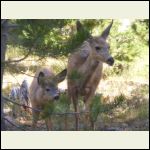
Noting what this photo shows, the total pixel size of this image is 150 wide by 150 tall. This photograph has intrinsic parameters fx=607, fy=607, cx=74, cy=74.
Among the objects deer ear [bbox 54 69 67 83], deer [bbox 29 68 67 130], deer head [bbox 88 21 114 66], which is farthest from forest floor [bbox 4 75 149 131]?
deer head [bbox 88 21 114 66]

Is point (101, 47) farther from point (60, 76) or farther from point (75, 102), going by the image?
point (75, 102)

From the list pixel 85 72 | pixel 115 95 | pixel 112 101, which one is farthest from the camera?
pixel 115 95

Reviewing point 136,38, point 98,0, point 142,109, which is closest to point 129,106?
point 142,109

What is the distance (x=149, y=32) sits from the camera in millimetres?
7352

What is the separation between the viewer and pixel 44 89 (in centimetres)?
740

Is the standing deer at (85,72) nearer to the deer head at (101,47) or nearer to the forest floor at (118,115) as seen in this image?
the deer head at (101,47)

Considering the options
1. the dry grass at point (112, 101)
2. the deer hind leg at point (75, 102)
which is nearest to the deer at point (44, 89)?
the dry grass at point (112, 101)

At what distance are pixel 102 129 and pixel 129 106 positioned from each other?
3.37ft

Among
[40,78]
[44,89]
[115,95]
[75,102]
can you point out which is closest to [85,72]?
[75,102]

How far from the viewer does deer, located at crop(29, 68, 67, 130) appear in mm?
7117

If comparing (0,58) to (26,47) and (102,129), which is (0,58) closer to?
(26,47)

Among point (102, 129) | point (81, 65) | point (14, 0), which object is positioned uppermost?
point (14, 0)

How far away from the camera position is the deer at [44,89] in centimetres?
712

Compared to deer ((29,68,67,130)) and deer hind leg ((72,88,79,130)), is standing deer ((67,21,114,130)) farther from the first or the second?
deer ((29,68,67,130))
